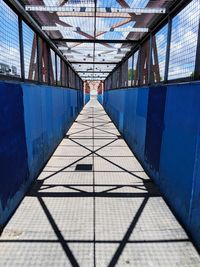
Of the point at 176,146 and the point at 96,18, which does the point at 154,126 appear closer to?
the point at 176,146

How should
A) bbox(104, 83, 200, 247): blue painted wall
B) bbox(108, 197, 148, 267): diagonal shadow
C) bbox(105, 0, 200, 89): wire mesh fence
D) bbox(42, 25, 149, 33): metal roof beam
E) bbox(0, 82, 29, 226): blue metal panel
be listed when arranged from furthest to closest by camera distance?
bbox(42, 25, 149, 33): metal roof beam, bbox(105, 0, 200, 89): wire mesh fence, bbox(0, 82, 29, 226): blue metal panel, bbox(104, 83, 200, 247): blue painted wall, bbox(108, 197, 148, 267): diagonal shadow

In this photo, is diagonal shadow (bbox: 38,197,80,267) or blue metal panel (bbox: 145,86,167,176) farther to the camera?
blue metal panel (bbox: 145,86,167,176)

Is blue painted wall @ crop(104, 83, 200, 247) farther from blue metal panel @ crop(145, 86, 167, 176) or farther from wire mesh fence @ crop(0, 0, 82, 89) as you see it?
wire mesh fence @ crop(0, 0, 82, 89)

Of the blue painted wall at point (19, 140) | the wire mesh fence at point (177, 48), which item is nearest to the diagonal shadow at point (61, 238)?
the blue painted wall at point (19, 140)

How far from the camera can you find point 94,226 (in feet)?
9.77

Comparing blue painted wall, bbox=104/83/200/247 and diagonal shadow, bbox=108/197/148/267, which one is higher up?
blue painted wall, bbox=104/83/200/247

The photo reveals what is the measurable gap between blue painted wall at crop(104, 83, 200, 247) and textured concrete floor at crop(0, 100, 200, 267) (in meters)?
0.24

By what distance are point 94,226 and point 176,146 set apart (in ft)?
5.34

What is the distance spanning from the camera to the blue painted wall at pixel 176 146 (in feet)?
8.94

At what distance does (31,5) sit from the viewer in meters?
4.16

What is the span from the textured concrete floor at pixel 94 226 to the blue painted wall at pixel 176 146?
24 centimetres

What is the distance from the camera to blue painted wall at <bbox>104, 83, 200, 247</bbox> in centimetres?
272

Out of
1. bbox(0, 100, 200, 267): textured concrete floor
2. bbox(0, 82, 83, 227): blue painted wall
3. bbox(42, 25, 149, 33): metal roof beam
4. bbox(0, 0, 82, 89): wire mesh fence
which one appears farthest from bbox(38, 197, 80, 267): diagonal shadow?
bbox(42, 25, 149, 33): metal roof beam

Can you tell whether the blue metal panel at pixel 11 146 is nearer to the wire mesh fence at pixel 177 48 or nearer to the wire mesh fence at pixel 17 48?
the wire mesh fence at pixel 17 48
